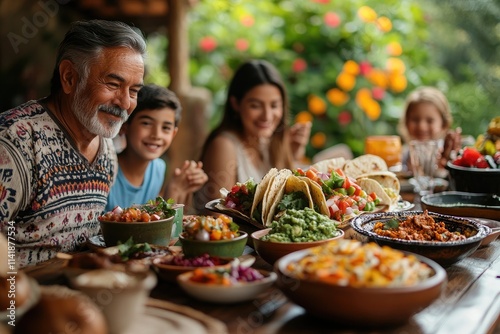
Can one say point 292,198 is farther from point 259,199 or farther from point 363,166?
point 363,166

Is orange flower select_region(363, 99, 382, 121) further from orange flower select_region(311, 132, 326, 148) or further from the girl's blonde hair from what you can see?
the girl's blonde hair

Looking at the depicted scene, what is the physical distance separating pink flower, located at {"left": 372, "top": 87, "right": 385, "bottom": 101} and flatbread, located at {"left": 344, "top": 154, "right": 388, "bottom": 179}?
293 centimetres

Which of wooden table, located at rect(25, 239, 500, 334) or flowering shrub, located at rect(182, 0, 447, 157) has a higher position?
flowering shrub, located at rect(182, 0, 447, 157)

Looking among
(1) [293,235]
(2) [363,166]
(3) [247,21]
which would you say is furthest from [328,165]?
(3) [247,21]

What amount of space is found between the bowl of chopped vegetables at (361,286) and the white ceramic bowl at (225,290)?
0.07 metres

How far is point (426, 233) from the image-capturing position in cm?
222

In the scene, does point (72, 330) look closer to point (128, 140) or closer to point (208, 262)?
point (208, 262)

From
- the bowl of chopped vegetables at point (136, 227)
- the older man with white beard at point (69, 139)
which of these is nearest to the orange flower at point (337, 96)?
the older man with white beard at point (69, 139)

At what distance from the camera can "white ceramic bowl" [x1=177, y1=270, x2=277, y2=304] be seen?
1.66 m

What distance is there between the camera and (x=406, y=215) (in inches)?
95.7

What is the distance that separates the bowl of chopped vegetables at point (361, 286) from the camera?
151cm

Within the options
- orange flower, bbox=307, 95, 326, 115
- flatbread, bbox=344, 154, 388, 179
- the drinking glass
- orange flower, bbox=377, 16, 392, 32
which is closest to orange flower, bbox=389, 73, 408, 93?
orange flower, bbox=377, 16, 392, 32

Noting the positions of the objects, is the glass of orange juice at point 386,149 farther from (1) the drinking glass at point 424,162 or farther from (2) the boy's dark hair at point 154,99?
(2) the boy's dark hair at point 154,99

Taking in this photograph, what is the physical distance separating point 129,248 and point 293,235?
22.6 inches
